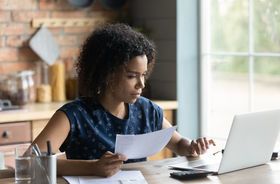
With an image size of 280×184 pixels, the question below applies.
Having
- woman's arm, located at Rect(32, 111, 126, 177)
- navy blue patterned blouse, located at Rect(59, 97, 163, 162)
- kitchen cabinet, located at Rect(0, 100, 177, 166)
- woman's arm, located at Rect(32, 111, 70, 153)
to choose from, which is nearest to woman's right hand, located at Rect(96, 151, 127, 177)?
woman's arm, located at Rect(32, 111, 126, 177)

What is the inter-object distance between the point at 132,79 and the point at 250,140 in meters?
0.53

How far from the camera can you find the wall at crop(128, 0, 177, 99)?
14.7ft

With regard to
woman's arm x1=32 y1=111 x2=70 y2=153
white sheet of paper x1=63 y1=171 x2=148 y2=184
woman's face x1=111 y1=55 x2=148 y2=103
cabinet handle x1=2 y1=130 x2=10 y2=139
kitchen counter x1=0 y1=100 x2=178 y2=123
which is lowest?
cabinet handle x1=2 y1=130 x2=10 y2=139

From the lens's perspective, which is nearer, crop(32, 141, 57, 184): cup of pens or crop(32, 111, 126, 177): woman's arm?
crop(32, 141, 57, 184): cup of pens

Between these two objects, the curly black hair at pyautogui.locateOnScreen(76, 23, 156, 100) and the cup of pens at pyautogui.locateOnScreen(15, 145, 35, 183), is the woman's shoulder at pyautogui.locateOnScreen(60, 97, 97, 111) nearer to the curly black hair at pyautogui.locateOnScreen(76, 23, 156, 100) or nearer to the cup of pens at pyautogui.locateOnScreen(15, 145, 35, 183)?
the curly black hair at pyautogui.locateOnScreen(76, 23, 156, 100)

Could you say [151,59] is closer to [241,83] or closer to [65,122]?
[65,122]

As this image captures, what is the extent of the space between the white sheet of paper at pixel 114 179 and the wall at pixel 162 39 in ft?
6.96

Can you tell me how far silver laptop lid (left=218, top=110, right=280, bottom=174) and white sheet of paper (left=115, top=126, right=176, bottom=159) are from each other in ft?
0.81

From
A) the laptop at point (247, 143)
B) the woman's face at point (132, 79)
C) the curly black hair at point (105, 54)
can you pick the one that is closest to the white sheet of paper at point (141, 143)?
the laptop at point (247, 143)

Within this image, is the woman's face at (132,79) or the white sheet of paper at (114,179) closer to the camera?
the white sheet of paper at (114,179)

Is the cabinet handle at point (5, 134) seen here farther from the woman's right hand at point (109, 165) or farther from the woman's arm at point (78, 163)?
the woman's right hand at point (109, 165)

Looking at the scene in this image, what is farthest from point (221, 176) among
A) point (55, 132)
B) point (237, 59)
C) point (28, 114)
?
point (237, 59)

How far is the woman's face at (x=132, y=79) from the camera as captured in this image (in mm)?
2621

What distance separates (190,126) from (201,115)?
113 mm
